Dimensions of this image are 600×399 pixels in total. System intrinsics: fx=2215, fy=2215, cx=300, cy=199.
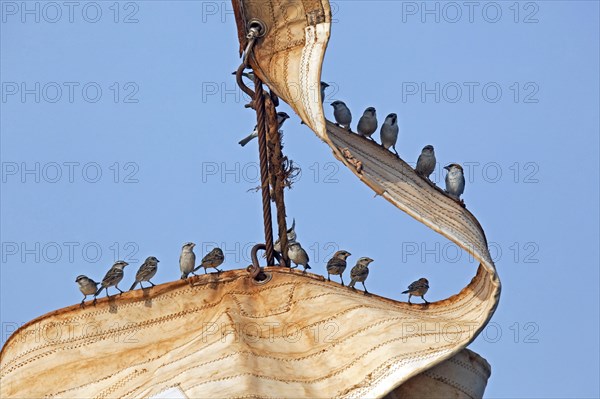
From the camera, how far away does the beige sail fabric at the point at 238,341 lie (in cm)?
2236

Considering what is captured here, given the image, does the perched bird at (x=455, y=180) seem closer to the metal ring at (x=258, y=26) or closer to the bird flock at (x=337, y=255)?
the bird flock at (x=337, y=255)

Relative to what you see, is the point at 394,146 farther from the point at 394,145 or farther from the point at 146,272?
the point at 146,272

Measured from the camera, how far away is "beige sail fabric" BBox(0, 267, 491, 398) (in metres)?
22.4

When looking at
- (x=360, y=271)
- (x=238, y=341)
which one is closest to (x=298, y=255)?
(x=360, y=271)

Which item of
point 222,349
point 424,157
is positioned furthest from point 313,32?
point 222,349

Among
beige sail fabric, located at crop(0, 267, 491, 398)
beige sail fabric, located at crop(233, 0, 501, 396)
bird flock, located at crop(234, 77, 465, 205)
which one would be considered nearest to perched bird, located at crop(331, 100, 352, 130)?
bird flock, located at crop(234, 77, 465, 205)

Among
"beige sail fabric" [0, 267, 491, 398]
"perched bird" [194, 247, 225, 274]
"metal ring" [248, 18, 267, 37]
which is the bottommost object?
"beige sail fabric" [0, 267, 491, 398]

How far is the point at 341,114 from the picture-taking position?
95.3 feet

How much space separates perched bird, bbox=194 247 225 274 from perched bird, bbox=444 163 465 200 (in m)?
2.85

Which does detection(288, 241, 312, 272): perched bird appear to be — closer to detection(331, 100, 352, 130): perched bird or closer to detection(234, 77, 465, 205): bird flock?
detection(234, 77, 465, 205): bird flock

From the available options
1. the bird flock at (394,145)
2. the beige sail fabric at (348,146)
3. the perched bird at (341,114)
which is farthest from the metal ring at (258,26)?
the perched bird at (341,114)

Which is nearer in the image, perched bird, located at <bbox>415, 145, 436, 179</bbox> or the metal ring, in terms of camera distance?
the metal ring

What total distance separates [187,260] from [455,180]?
351cm

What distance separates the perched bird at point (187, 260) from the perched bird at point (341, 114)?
9.80 ft
